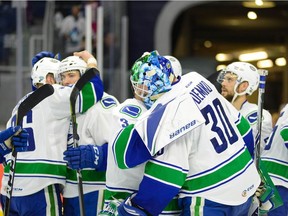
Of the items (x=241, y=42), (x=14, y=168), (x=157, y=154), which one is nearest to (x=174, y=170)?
Result: (x=157, y=154)

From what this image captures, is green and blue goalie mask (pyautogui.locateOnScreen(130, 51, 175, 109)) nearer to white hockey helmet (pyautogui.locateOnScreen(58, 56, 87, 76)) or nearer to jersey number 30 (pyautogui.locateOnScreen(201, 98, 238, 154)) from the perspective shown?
jersey number 30 (pyautogui.locateOnScreen(201, 98, 238, 154))

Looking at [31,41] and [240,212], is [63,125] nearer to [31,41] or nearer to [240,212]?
[240,212]

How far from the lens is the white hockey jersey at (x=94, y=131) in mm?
5641

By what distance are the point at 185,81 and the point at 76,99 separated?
1.00 metres

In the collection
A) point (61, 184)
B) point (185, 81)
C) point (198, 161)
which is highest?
point (185, 81)

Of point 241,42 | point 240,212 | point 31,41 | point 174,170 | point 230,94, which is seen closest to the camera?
point 174,170

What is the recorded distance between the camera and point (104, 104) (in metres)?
5.73

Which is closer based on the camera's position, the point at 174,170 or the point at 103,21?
the point at 174,170

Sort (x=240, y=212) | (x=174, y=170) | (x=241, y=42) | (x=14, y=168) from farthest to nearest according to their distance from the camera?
(x=241, y=42), (x=14, y=168), (x=240, y=212), (x=174, y=170)

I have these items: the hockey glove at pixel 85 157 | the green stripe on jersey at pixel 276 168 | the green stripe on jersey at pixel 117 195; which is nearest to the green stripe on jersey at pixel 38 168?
the hockey glove at pixel 85 157

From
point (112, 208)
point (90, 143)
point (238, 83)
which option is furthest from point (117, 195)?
point (238, 83)

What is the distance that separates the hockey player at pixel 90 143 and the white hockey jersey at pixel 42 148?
99mm

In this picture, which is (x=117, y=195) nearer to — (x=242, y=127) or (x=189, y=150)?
(x=189, y=150)

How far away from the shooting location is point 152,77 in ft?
14.6
